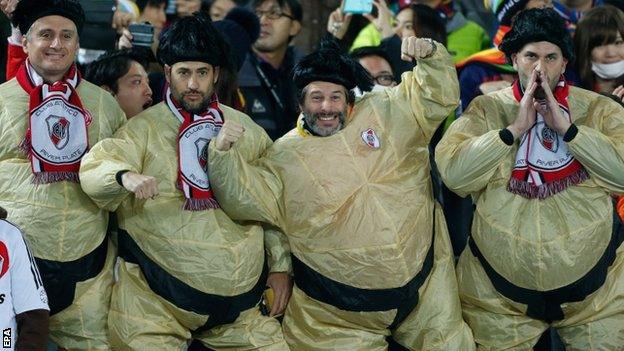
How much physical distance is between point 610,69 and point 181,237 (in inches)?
91.0

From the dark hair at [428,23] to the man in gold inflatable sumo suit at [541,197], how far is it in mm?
1450

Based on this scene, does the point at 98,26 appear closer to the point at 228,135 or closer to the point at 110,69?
the point at 110,69

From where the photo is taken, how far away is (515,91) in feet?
19.0

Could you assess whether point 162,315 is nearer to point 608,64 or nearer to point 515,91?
point 515,91

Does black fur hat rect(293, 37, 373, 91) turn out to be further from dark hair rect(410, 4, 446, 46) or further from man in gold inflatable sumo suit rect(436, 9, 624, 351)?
dark hair rect(410, 4, 446, 46)

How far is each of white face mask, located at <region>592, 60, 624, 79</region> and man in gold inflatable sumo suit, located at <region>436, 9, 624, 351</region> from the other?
839 millimetres

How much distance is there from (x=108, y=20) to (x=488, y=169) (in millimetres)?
2230

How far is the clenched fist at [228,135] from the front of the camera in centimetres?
543

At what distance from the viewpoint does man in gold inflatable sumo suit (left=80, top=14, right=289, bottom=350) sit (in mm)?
5551

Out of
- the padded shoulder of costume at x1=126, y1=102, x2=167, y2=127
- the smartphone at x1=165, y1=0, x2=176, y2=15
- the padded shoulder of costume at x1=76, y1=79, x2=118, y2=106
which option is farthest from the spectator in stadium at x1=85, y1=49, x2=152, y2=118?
the smartphone at x1=165, y1=0, x2=176, y2=15

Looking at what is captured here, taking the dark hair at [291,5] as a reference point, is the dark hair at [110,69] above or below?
above

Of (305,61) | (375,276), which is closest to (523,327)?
(375,276)

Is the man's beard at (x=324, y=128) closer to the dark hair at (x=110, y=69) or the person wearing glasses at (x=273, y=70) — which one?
the dark hair at (x=110, y=69)

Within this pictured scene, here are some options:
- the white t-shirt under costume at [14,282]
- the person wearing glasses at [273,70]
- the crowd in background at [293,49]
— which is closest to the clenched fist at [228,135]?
the crowd in background at [293,49]
